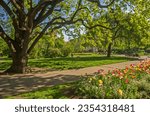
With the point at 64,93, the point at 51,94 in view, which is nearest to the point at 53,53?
the point at 64,93

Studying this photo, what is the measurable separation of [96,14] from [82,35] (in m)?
2.59

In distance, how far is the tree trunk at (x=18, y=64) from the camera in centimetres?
1830

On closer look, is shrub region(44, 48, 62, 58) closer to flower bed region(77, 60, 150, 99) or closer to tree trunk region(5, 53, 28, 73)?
tree trunk region(5, 53, 28, 73)

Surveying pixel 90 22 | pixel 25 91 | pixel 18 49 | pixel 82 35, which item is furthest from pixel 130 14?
pixel 25 91

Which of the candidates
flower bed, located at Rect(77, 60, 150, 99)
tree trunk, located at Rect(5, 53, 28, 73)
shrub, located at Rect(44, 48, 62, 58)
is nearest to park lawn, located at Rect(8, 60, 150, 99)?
flower bed, located at Rect(77, 60, 150, 99)

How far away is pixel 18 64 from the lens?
729 inches

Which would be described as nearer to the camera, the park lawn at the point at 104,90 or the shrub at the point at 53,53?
the park lawn at the point at 104,90

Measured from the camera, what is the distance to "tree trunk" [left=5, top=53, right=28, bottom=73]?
1830 centimetres

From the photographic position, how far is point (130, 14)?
67.2 ft

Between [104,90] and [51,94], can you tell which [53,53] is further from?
[104,90]

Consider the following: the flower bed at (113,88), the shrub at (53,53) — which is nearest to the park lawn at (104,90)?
the flower bed at (113,88)

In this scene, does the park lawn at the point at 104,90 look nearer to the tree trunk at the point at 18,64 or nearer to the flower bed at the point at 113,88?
the flower bed at the point at 113,88

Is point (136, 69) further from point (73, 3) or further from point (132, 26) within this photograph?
point (73, 3)

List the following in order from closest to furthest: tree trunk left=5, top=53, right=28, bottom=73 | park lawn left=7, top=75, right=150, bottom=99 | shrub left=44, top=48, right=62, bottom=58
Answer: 1. park lawn left=7, top=75, right=150, bottom=99
2. tree trunk left=5, top=53, right=28, bottom=73
3. shrub left=44, top=48, right=62, bottom=58
